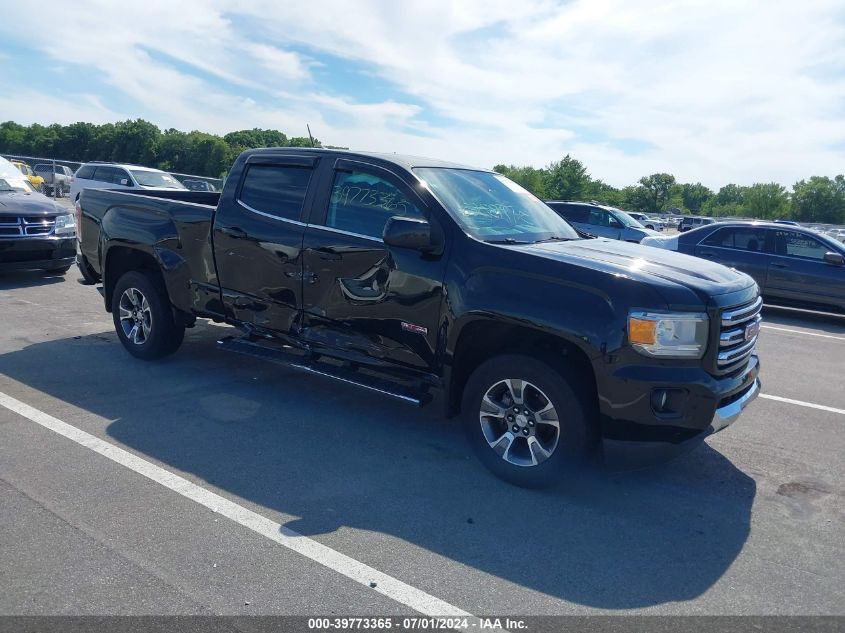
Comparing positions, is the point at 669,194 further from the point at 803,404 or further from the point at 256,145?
the point at 803,404

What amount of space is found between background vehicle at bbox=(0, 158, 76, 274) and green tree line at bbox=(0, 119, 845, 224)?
1875 inches

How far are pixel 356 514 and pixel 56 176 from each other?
35832mm

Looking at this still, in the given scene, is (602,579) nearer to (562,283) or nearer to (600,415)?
(600,415)

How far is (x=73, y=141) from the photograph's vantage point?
285 feet

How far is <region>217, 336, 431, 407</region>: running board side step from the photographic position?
15.3ft

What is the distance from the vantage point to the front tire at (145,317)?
635cm

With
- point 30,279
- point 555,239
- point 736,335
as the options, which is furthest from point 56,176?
point 736,335

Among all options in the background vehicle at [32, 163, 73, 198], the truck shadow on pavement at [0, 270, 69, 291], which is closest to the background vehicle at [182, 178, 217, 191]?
the background vehicle at [32, 163, 73, 198]

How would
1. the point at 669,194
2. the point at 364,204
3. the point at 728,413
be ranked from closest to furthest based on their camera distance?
the point at 728,413, the point at 364,204, the point at 669,194

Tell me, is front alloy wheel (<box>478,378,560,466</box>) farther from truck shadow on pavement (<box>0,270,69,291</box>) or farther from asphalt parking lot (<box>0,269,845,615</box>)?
truck shadow on pavement (<box>0,270,69,291</box>)

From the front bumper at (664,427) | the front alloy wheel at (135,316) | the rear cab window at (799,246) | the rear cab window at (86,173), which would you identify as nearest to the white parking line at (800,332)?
the rear cab window at (799,246)

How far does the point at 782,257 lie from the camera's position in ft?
37.8

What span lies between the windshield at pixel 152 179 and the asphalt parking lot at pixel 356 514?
46.8 feet

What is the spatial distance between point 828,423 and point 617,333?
122 inches
